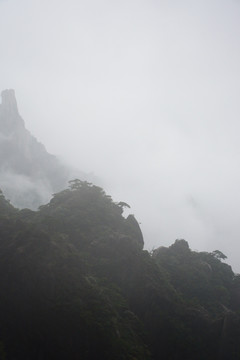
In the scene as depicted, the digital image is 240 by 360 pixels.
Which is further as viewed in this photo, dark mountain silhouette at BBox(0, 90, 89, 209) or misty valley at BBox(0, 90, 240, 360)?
dark mountain silhouette at BBox(0, 90, 89, 209)

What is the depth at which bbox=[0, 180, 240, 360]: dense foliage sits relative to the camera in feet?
83.9

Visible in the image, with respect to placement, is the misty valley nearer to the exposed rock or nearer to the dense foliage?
the dense foliage

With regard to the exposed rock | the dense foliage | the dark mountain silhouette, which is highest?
the dark mountain silhouette

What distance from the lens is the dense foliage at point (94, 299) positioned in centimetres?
2558

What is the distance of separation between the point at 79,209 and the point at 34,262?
2264 centimetres

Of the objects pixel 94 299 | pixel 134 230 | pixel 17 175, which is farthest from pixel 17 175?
pixel 94 299

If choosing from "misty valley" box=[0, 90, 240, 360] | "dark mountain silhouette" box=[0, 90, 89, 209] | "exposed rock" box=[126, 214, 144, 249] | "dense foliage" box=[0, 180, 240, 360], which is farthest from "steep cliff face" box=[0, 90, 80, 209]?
"dense foliage" box=[0, 180, 240, 360]

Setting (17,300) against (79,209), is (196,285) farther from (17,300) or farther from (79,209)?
(17,300)

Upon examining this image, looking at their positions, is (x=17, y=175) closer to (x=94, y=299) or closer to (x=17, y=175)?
(x=17, y=175)

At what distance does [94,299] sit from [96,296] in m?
0.54

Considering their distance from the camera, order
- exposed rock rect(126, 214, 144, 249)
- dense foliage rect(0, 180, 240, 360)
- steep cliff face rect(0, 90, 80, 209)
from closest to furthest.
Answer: dense foliage rect(0, 180, 240, 360), exposed rock rect(126, 214, 144, 249), steep cliff face rect(0, 90, 80, 209)

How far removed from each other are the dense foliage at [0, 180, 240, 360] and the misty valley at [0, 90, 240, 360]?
0.09 m

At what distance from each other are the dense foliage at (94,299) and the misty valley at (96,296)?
94 millimetres

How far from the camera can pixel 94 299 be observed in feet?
98.0
